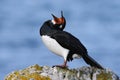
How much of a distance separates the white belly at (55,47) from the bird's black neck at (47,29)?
0.26 meters

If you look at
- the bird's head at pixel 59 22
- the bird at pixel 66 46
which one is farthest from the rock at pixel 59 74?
the bird's head at pixel 59 22

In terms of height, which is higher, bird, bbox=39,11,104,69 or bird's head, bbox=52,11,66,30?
bird's head, bbox=52,11,66,30

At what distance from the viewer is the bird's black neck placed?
376 inches

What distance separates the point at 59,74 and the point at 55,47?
144 cm

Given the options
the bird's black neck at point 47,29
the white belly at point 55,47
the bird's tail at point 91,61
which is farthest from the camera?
the bird's black neck at point 47,29

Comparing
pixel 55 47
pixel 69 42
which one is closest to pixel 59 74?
pixel 55 47

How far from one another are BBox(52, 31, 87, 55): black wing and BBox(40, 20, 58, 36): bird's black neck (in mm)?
269

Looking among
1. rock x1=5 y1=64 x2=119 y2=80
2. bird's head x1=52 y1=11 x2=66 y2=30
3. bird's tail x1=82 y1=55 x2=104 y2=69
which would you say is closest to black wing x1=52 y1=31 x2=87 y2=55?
bird's tail x1=82 y1=55 x2=104 y2=69

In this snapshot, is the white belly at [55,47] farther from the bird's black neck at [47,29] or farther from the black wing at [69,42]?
the bird's black neck at [47,29]

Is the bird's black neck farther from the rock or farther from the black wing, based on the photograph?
the rock

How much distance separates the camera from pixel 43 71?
8102 mm

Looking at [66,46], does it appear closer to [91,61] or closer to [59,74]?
[91,61]

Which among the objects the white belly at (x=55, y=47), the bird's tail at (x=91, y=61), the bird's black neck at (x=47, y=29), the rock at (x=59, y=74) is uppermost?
the bird's black neck at (x=47, y=29)

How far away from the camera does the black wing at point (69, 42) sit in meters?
9.25
